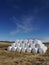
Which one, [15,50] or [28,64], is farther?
[15,50]

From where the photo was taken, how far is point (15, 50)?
87.1 ft

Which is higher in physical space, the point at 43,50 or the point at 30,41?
the point at 30,41

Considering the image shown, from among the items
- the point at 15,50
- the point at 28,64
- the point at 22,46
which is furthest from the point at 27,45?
the point at 28,64

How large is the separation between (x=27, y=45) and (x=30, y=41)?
2.41 m

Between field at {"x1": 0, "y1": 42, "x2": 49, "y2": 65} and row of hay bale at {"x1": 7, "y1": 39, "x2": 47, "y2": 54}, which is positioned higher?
row of hay bale at {"x1": 7, "y1": 39, "x2": 47, "y2": 54}

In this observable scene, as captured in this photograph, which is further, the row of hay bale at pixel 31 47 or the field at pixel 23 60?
the row of hay bale at pixel 31 47

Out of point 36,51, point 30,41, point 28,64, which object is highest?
point 30,41

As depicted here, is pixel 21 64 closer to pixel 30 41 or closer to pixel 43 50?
pixel 43 50

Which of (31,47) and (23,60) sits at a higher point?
(31,47)

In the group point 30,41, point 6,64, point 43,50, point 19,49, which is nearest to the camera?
point 6,64

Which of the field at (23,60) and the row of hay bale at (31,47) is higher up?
the row of hay bale at (31,47)

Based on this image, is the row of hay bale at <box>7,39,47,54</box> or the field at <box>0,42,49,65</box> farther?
the row of hay bale at <box>7,39,47,54</box>

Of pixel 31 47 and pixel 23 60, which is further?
pixel 31 47

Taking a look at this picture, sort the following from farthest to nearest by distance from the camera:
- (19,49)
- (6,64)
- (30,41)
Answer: (30,41)
(19,49)
(6,64)
